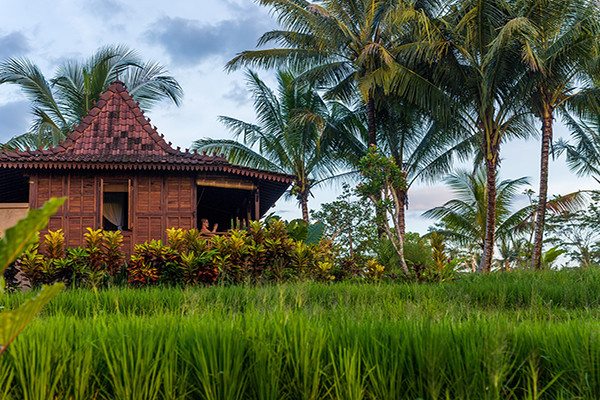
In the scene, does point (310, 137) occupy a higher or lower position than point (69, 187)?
higher

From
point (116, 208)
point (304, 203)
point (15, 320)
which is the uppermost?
point (304, 203)

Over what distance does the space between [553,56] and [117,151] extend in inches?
479

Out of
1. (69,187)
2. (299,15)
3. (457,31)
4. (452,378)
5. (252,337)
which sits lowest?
(452,378)

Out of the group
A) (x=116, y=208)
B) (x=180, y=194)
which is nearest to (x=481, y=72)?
(x=180, y=194)

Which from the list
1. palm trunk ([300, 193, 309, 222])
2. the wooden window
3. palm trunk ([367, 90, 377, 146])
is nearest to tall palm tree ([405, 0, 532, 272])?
palm trunk ([367, 90, 377, 146])

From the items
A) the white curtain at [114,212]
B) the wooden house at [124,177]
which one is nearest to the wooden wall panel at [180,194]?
the wooden house at [124,177]

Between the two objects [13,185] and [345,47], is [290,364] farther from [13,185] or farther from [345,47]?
[345,47]

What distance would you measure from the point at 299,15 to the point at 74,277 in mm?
11637

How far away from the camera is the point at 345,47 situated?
57.3 feet

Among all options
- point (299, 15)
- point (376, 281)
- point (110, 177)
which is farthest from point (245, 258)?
point (299, 15)

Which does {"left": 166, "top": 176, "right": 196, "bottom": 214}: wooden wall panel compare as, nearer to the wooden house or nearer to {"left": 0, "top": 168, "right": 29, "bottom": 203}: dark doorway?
the wooden house

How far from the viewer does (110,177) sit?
1196 cm

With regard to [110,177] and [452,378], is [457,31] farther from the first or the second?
[452,378]

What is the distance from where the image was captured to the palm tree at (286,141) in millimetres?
19922
